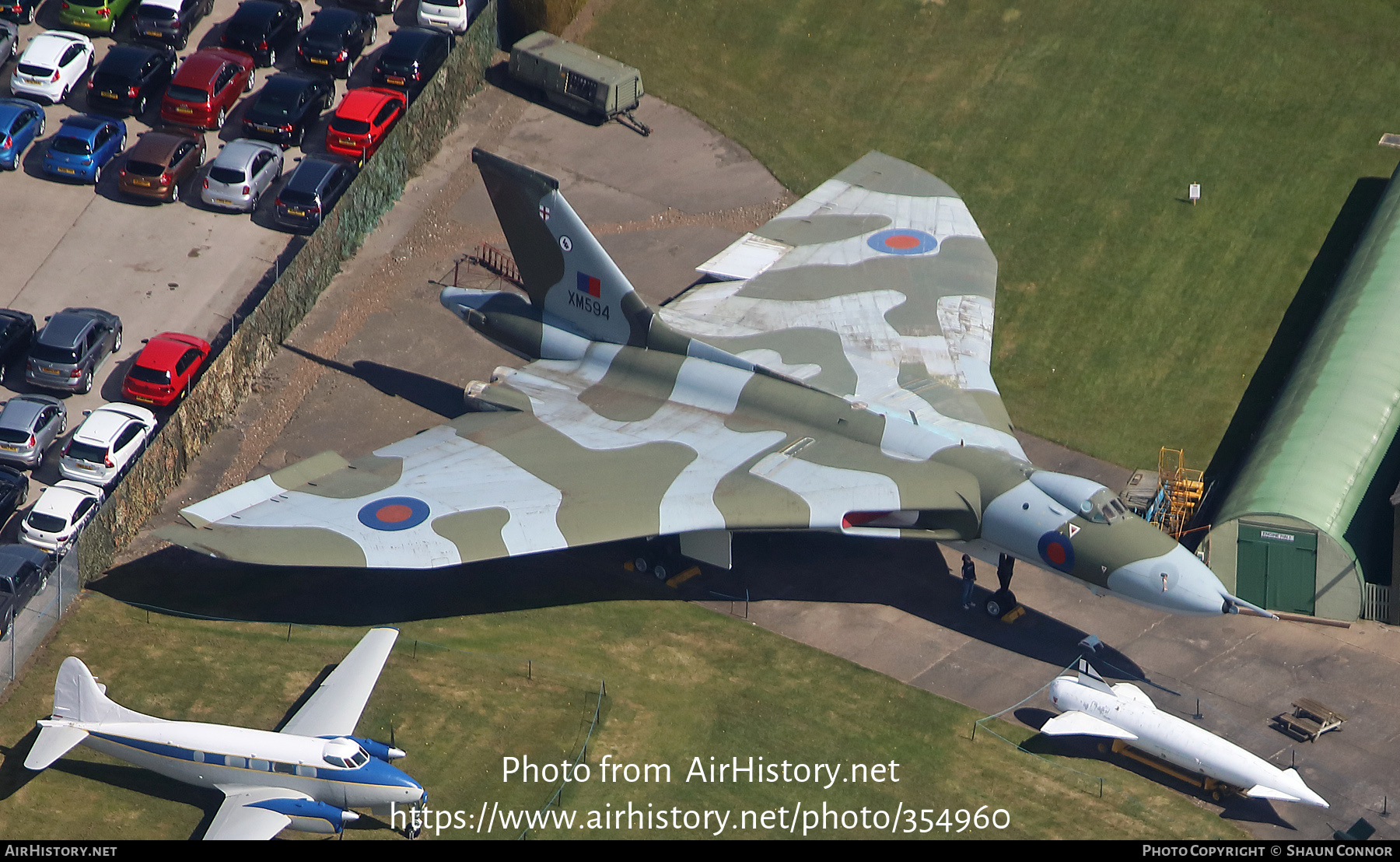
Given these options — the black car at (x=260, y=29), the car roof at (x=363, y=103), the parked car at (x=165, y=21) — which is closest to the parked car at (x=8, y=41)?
the parked car at (x=165, y=21)

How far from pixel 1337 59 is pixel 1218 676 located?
3922cm

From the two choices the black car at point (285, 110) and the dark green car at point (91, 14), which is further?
the dark green car at point (91, 14)

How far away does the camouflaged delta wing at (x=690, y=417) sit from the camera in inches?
1866

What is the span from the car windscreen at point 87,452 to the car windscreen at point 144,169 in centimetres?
1618

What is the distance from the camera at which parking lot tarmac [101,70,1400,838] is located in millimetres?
46562

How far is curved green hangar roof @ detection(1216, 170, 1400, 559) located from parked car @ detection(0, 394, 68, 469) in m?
39.1

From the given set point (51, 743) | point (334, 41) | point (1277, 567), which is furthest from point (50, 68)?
point (1277, 567)

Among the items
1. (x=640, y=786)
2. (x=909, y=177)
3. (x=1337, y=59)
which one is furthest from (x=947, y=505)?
(x=1337, y=59)

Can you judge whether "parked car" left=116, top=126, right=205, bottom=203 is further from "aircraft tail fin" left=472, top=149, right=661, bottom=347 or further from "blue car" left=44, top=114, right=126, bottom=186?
"aircraft tail fin" left=472, top=149, right=661, bottom=347

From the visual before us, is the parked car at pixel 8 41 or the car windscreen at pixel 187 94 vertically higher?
the car windscreen at pixel 187 94

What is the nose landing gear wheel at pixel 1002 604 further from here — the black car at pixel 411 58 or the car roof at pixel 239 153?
the black car at pixel 411 58

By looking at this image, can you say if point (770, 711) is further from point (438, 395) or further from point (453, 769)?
point (438, 395)

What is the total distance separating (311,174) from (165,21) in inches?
561

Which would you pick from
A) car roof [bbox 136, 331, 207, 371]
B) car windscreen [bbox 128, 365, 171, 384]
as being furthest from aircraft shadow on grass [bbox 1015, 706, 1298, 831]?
car roof [bbox 136, 331, 207, 371]
